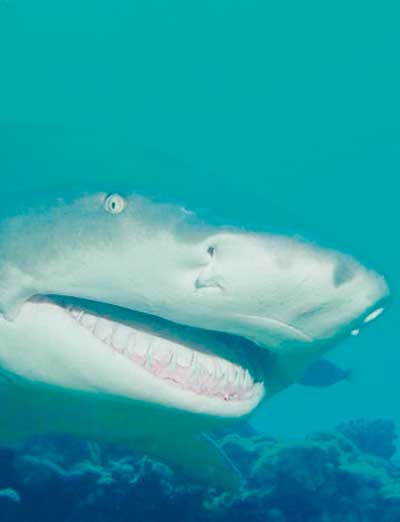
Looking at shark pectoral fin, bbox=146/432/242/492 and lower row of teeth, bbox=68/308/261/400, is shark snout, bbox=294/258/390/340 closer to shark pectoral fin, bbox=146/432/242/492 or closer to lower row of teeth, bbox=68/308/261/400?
lower row of teeth, bbox=68/308/261/400

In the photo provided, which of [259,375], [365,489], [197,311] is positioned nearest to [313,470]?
[365,489]

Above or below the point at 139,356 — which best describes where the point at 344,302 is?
above

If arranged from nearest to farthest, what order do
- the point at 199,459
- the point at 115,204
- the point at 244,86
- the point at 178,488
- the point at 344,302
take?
the point at 344,302 → the point at 115,204 → the point at 199,459 → the point at 178,488 → the point at 244,86

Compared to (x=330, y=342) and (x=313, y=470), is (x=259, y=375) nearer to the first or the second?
(x=330, y=342)

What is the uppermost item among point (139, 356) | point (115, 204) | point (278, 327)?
point (115, 204)

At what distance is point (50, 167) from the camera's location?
377 centimetres

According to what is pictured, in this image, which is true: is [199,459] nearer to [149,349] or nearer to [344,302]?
[149,349]

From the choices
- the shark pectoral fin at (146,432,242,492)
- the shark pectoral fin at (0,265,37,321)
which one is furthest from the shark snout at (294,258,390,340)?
the shark pectoral fin at (146,432,242,492)

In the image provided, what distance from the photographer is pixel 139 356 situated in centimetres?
251

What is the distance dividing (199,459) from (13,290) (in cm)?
250

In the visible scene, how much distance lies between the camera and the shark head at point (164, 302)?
2082 millimetres

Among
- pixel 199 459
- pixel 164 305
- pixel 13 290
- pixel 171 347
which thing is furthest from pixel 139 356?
pixel 199 459

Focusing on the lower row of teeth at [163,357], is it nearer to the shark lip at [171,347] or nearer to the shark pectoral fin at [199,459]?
A: the shark lip at [171,347]

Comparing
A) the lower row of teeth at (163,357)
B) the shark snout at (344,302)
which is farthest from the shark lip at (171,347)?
the shark snout at (344,302)
